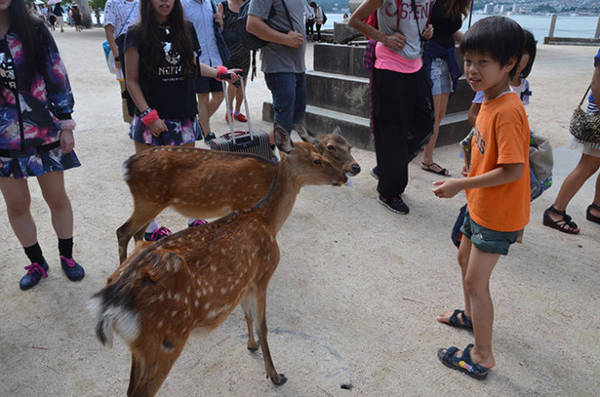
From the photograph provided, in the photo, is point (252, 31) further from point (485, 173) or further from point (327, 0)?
point (327, 0)

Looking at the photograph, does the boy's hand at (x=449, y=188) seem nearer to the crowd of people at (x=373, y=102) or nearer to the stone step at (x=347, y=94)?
the crowd of people at (x=373, y=102)

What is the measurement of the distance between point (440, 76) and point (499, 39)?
312cm

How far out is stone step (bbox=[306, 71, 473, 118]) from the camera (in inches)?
255

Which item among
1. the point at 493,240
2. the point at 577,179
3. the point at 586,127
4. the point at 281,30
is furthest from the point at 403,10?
the point at 493,240

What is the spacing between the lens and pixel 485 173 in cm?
212

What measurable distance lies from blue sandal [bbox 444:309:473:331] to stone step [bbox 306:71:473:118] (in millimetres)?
4142

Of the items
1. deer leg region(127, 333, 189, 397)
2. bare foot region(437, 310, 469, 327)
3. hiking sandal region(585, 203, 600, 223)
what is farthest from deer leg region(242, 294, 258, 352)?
hiking sandal region(585, 203, 600, 223)

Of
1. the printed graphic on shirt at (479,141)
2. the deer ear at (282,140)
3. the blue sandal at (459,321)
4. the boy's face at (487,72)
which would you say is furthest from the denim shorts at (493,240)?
the deer ear at (282,140)

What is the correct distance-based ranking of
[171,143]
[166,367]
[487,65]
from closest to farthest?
[166,367] → [487,65] → [171,143]

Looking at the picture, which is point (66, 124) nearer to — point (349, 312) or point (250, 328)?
point (250, 328)

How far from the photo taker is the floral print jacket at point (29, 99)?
8.77 ft

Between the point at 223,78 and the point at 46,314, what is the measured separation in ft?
7.37

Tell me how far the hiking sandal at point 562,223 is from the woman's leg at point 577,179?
0.03 metres

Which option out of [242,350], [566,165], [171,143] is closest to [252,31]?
[171,143]
